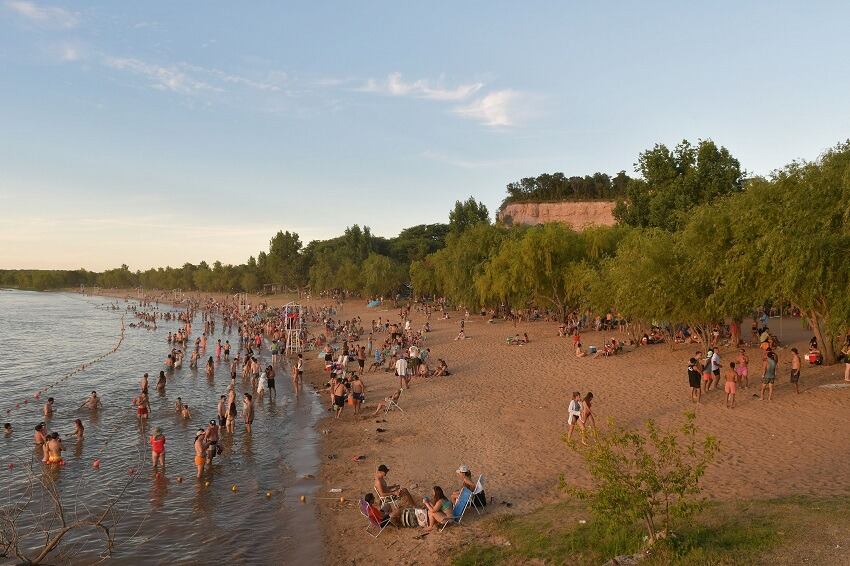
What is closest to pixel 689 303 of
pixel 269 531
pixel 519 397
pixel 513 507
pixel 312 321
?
pixel 519 397

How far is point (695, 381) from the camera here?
1669cm

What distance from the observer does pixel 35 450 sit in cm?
1576

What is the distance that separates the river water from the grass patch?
3555 mm

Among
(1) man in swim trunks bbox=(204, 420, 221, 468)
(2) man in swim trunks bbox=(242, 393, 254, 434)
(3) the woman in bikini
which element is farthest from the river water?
(3) the woman in bikini

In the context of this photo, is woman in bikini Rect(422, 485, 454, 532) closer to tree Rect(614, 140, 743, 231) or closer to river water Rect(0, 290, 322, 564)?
river water Rect(0, 290, 322, 564)

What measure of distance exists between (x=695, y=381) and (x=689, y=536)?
10.3 m

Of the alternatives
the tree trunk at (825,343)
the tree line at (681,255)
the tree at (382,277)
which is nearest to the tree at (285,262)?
the tree line at (681,255)

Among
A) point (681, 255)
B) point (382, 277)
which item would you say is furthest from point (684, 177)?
point (382, 277)

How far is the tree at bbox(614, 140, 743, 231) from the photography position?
34.6 m

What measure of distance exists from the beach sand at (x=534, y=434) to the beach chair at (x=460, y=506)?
6.9 inches

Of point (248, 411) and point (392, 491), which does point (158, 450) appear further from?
point (392, 491)

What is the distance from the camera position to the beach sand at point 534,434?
10.5m

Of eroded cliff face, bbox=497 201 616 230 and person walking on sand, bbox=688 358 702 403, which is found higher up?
eroded cliff face, bbox=497 201 616 230

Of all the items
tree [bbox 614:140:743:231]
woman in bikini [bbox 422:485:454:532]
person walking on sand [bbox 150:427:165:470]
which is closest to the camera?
woman in bikini [bbox 422:485:454:532]
